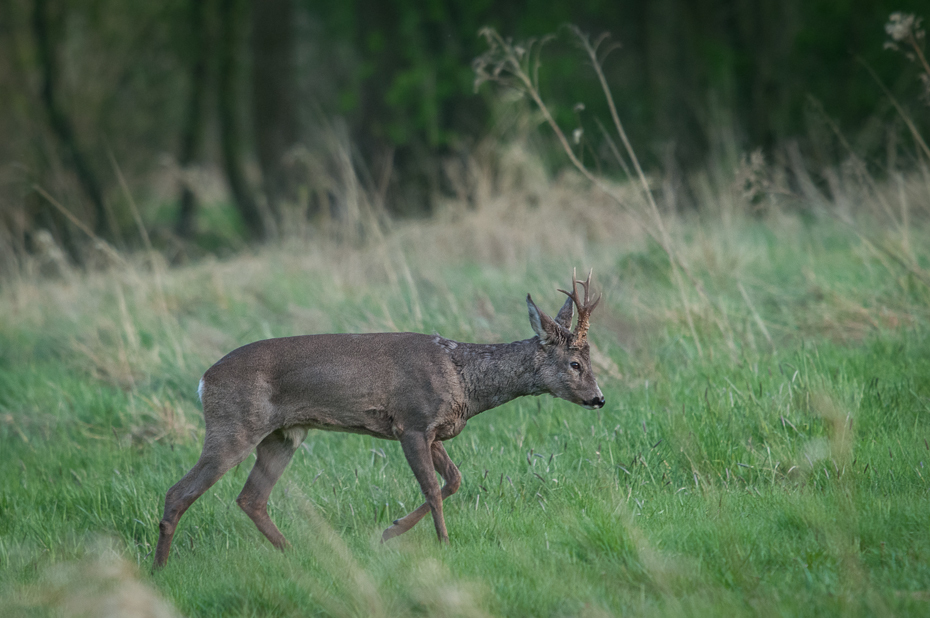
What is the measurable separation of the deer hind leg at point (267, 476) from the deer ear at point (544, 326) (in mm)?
1391

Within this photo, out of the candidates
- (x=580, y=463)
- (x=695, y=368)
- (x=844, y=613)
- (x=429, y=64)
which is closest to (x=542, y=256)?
(x=695, y=368)

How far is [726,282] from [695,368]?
227 centimetres

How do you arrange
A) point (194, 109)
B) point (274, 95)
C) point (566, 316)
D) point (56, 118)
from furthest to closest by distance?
point (194, 109) → point (274, 95) → point (56, 118) → point (566, 316)

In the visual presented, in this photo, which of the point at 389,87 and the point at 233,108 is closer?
the point at 389,87

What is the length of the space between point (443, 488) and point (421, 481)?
0.22 m

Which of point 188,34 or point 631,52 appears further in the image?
point 631,52

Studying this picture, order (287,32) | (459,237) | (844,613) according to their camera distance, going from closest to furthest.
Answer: (844,613) < (459,237) < (287,32)

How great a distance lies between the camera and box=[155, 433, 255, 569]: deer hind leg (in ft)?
15.5

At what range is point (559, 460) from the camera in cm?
526

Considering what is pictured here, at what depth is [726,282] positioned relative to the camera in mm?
8375

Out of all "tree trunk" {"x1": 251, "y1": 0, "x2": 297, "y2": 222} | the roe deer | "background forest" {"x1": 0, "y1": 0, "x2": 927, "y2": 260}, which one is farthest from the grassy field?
"tree trunk" {"x1": 251, "y1": 0, "x2": 297, "y2": 222}

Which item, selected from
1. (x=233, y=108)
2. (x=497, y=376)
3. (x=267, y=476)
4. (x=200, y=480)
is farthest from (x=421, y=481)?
(x=233, y=108)

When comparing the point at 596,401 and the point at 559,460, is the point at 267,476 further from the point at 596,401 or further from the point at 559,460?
the point at 596,401

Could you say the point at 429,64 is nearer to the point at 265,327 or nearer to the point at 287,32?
the point at 287,32
